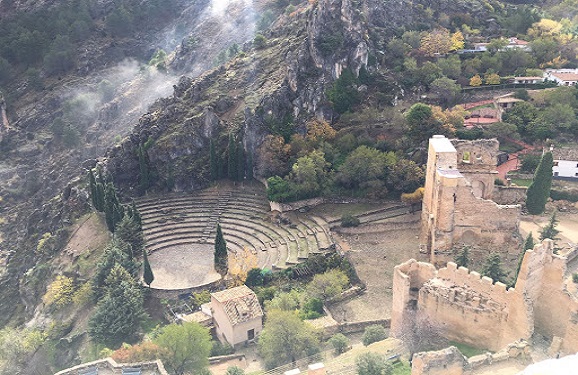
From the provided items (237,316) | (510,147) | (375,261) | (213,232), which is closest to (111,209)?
(213,232)

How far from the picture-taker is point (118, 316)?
34281 mm

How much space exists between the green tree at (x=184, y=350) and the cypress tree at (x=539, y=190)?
78.7ft

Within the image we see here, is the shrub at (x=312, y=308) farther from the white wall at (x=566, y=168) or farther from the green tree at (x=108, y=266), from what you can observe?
the white wall at (x=566, y=168)

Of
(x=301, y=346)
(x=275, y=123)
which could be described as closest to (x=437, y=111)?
(x=275, y=123)

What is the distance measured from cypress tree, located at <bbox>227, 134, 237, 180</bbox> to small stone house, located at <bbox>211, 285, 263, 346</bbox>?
1556 cm

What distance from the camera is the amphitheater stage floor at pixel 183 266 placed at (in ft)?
127

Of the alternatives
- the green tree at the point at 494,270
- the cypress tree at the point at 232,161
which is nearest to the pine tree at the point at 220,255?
the cypress tree at the point at 232,161

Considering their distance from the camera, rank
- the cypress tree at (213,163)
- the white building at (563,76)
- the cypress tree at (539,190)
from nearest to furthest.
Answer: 1. the cypress tree at (539,190)
2. the cypress tree at (213,163)
3. the white building at (563,76)

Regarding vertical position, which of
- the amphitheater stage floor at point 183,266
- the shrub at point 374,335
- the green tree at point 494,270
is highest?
the green tree at point 494,270

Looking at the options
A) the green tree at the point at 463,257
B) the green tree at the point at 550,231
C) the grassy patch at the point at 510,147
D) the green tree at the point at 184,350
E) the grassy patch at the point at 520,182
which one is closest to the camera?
the green tree at the point at 184,350

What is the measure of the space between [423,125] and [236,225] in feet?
54.6

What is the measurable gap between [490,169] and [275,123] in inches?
729

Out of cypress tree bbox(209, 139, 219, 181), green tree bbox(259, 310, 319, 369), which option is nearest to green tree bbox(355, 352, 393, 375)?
green tree bbox(259, 310, 319, 369)

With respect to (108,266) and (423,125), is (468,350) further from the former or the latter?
(108,266)
